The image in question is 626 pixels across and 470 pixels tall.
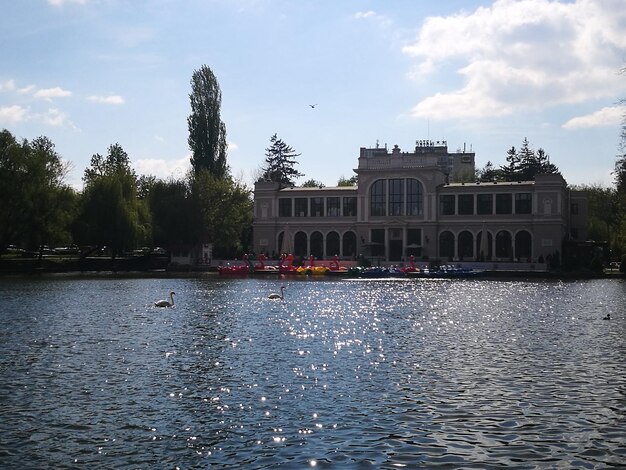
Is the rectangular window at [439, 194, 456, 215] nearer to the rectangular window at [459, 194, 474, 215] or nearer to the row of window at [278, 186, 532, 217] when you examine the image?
the row of window at [278, 186, 532, 217]

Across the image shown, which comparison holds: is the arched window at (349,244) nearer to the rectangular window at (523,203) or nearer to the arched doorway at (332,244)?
the arched doorway at (332,244)

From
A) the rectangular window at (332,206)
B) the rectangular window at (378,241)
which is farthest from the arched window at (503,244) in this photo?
the rectangular window at (332,206)

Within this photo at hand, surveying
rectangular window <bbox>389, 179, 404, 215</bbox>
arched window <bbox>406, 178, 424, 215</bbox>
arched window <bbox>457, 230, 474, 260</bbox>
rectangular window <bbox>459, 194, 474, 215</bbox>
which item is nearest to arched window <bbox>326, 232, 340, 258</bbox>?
rectangular window <bbox>389, 179, 404, 215</bbox>

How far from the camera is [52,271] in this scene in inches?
2867

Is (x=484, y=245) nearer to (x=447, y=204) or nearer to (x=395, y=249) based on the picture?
(x=447, y=204)

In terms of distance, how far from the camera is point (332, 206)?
301 ft

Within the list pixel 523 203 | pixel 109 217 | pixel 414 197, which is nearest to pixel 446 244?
pixel 414 197

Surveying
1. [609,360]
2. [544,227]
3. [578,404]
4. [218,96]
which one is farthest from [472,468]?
[218,96]

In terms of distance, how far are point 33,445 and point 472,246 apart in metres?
75.9

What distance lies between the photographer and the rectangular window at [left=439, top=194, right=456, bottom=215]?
8588cm

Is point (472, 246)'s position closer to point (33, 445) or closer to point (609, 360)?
point (609, 360)

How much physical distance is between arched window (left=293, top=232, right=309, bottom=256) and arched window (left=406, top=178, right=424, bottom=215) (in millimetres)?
13388

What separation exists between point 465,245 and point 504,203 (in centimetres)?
628

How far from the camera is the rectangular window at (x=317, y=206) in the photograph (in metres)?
92.2
